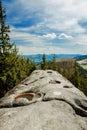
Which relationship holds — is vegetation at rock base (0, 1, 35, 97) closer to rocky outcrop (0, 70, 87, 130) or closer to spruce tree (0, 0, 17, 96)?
spruce tree (0, 0, 17, 96)

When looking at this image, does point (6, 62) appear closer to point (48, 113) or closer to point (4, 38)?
point (4, 38)

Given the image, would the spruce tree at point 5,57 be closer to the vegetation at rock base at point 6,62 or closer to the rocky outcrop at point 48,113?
the vegetation at rock base at point 6,62

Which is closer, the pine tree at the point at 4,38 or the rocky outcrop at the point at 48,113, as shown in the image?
the rocky outcrop at the point at 48,113

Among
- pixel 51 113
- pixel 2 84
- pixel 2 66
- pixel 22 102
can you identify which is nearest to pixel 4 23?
pixel 2 66

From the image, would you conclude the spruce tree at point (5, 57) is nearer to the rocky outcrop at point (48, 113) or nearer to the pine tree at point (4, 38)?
the pine tree at point (4, 38)

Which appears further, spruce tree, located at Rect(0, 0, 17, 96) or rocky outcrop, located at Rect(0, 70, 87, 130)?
spruce tree, located at Rect(0, 0, 17, 96)

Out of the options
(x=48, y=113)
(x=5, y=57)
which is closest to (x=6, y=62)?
(x=5, y=57)

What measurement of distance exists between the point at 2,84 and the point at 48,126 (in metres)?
30.2

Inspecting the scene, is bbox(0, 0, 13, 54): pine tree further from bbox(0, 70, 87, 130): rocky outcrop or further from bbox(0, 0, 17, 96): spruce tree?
bbox(0, 70, 87, 130): rocky outcrop

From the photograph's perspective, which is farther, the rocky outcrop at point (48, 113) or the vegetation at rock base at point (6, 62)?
the vegetation at rock base at point (6, 62)

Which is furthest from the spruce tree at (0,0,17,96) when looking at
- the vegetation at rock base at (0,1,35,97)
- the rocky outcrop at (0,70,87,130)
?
the rocky outcrop at (0,70,87,130)

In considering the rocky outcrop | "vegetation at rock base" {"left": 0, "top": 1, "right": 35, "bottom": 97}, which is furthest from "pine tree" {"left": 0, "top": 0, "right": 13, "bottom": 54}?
the rocky outcrop

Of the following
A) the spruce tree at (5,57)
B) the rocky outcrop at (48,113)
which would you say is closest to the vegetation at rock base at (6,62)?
the spruce tree at (5,57)

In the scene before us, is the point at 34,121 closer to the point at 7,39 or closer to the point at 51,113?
the point at 51,113
